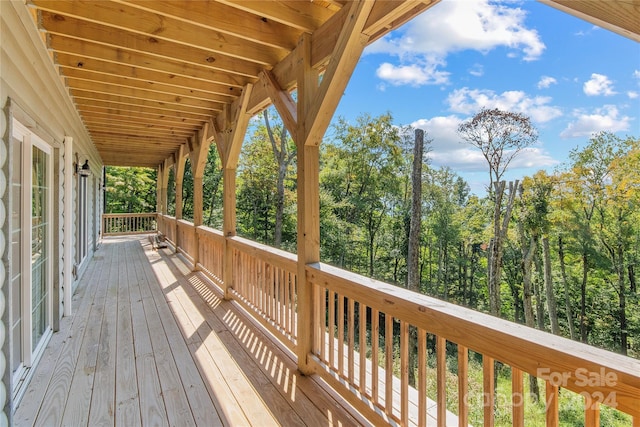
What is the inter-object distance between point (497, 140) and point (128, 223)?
587 inches

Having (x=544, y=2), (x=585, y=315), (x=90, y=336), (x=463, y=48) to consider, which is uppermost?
Result: (x=463, y=48)

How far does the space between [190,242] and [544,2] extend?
21.7 feet

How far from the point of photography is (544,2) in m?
1.03

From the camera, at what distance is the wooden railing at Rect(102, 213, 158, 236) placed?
12.1 meters

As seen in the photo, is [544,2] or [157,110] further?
[157,110]

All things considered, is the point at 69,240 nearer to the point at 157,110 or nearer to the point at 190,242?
the point at 157,110

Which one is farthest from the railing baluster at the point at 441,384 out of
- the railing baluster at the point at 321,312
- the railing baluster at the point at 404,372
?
the railing baluster at the point at 321,312

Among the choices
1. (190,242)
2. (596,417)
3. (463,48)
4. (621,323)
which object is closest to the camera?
(596,417)

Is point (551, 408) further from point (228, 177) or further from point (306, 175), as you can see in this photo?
point (228, 177)

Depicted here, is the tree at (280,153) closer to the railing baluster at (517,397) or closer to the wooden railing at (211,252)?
the wooden railing at (211,252)

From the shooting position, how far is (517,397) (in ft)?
3.70

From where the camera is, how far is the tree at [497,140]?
10.8 metres

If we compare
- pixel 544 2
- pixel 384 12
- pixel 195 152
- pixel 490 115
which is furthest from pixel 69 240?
pixel 490 115

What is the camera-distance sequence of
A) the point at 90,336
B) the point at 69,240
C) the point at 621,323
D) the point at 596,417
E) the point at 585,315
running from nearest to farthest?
1. the point at 596,417
2. the point at 90,336
3. the point at 69,240
4. the point at 621,323
5. the point at 585,315
